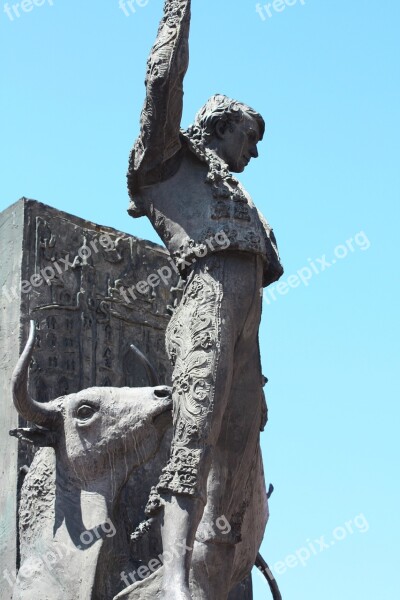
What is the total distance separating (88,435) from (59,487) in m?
0.36

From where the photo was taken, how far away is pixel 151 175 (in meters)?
8.19

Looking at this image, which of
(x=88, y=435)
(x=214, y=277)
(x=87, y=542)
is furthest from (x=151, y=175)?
(x=87, y=542)

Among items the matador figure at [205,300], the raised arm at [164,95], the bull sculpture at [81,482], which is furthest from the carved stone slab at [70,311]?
the raised arm at [164,95]

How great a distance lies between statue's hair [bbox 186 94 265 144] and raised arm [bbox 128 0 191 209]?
0.30 metres

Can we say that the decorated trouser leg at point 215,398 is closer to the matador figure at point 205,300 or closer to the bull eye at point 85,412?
the matador figure at point 205,300

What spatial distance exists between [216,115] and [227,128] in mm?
109

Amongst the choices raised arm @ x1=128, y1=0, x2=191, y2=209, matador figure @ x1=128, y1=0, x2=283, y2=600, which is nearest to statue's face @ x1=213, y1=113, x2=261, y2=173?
matador figure @ x1=128, y1=0, x2=283, y2=600

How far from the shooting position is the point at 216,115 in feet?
27.6

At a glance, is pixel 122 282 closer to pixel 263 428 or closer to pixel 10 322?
pixel 10 322

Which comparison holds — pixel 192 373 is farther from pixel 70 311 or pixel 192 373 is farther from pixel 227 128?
pixel 70 311

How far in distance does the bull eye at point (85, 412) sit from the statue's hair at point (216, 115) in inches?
69.1

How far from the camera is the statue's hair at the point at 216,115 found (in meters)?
8.41

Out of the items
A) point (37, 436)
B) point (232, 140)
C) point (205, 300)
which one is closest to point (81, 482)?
point (37, 436)

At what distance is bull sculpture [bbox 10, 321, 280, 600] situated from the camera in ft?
→ 26.8
